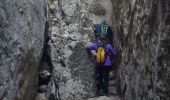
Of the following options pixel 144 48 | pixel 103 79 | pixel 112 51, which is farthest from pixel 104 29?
pixel 144 48

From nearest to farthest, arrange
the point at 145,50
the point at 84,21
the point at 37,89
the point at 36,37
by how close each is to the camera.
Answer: the point at 145,50 < the point at 36,37 < the point at 37,89 < the point at 84,21

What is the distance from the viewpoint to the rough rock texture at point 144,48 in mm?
6762

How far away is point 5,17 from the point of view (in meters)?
8.39

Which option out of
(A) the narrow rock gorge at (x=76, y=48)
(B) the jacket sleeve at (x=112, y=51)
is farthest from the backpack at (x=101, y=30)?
(B) the jacket sleeve at (x=112, y=51)

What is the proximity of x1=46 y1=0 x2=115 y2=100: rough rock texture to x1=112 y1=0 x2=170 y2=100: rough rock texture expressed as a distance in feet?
4.16

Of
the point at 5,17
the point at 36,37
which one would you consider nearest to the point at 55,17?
the point at 36,37

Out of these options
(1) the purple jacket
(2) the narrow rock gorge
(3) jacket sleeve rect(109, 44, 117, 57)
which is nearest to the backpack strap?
(2) the narrow rock gorge

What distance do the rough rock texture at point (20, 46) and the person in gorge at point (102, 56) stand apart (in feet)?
6.21

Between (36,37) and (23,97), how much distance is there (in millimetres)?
2241

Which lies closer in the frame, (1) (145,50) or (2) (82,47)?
(1) (145,50)

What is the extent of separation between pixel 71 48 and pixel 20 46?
3.17 metres

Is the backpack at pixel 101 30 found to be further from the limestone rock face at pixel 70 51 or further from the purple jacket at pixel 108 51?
the purple jacket at pixel 108 51

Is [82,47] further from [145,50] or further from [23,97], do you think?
[145,50]

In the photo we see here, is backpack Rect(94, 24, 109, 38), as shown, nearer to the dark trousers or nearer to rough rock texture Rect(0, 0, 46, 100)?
the dark trousers
